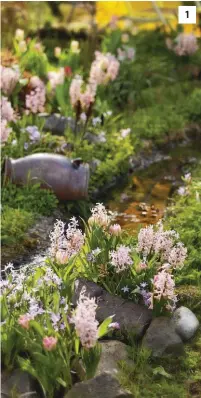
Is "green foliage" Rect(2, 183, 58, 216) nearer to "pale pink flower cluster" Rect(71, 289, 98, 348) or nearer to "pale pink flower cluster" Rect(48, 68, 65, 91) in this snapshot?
"pale pink flower cluster" Rect(48, 68, 65, 91)

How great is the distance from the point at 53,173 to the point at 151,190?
1.50m

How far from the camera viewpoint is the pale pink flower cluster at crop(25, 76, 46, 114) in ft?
33.5

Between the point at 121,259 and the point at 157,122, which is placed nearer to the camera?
the point at 121,259

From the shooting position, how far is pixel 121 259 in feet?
21.0

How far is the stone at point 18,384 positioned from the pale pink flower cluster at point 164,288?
115 cm

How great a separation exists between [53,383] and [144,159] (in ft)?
20.6

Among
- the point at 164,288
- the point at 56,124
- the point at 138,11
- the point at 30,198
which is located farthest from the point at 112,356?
the point at 138,11

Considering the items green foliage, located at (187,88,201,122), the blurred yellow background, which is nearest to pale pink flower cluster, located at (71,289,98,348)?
green foliage, located at (187,88,201,122)

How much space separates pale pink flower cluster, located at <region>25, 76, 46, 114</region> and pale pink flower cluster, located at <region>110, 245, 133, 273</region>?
13.5 feet

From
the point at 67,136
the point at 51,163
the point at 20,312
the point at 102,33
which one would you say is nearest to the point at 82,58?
the point at 102,33

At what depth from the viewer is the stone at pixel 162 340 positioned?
609cm

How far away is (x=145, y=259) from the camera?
6523mm

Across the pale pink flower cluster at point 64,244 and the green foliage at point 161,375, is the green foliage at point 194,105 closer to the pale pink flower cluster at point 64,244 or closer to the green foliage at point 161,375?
the pale pink flower cluster at point 64,244

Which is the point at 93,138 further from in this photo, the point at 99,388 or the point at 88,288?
the point at 99,388
